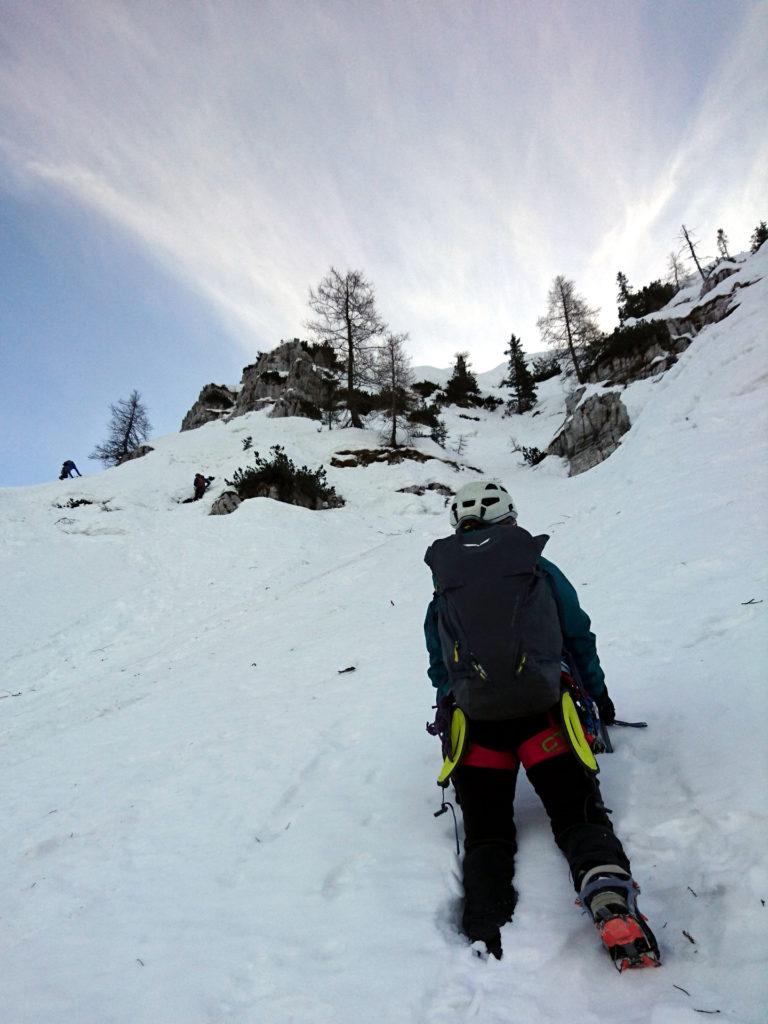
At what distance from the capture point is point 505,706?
2.55 m

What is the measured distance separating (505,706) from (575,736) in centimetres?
37

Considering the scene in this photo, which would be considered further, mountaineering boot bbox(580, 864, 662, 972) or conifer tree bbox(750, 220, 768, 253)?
conifer tree bbox(750, 220, 768, 253)

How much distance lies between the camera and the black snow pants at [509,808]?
209cm

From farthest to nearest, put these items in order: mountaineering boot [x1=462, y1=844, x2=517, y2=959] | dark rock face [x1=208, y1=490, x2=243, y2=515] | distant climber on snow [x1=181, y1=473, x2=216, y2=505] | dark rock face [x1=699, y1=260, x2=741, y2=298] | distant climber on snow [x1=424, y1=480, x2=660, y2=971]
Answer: dark rock face [x1=699, y1=260, x2=741, y2=298] → distant climber on snow [x1=181, y1=473, x2=216, y2=505] → dark rock face [x1=208, y1=490, x2=243, y2=515] → distant climber on snow [x1=424, y1=480, x2=660, y2=971] → mountaineering boot [x1=462, y1=844, x2=517, y2=959]

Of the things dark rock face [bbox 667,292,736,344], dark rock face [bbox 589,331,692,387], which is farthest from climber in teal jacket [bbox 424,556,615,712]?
dark rock face [bbox 667,292,736,344]

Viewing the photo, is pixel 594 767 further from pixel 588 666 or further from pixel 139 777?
pixel 139 777

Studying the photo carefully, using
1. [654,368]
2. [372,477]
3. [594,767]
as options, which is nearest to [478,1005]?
[594,767]

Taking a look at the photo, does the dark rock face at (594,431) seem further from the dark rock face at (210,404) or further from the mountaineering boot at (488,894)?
the dark rock face at (210,404)

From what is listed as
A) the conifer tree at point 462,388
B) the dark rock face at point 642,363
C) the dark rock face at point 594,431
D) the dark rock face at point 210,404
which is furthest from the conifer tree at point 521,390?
the dark rock face at point 210,404

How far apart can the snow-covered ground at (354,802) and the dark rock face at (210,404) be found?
130ft

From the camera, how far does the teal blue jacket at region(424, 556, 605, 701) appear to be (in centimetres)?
297

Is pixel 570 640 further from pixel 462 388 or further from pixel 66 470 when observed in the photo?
pixel 462 388

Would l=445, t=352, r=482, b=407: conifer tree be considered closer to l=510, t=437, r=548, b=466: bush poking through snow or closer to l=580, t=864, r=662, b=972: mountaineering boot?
l=510, t=437, r=548, b=466: bush poking through snow

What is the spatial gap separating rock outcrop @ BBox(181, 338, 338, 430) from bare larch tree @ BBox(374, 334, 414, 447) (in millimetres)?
8149
